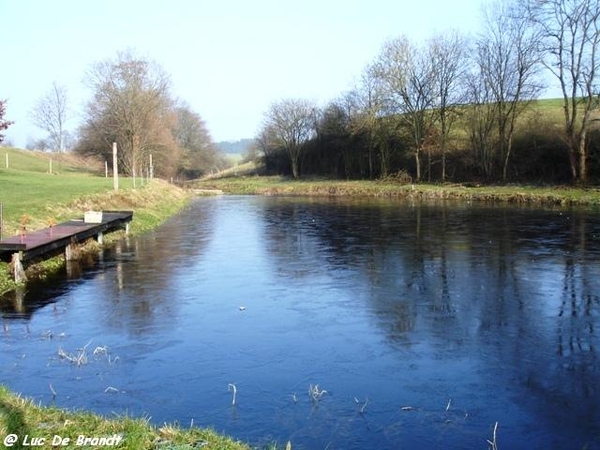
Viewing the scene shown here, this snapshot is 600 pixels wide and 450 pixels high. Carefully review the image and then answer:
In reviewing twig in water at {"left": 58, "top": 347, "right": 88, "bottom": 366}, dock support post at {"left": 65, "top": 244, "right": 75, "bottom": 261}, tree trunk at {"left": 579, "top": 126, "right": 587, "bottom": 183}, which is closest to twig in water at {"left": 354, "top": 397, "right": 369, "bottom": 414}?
twig in water at {"left": 58, "top": 347, "right": 88, "bottom": 366}

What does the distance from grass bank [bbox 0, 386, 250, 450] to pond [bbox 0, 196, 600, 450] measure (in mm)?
635

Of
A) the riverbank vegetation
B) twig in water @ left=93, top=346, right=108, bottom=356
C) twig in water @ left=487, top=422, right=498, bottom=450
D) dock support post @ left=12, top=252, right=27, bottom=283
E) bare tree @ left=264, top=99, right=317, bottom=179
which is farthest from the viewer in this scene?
bare tree @ left=264, top=99, right=317, bottom=179

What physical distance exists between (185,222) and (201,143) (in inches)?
2381

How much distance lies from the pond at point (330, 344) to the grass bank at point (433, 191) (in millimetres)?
17405

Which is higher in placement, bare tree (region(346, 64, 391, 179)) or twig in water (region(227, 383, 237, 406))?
bare tree (region(346, 64, 391, 179))

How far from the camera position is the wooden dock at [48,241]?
38.5ft

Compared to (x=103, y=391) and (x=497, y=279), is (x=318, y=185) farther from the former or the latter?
(x=103, y=391)

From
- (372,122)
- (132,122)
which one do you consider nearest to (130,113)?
(132,122)

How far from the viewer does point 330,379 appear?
701 cm

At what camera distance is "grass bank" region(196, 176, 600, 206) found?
32844 mm

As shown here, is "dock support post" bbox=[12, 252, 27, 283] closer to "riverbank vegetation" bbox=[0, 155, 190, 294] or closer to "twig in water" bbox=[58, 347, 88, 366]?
"riverbank vegetation" bbox=[0, 155, 190, 294]

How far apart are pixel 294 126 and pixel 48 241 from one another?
57121 mm

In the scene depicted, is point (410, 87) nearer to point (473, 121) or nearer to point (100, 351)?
point (473, 121)

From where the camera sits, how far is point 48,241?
1294cm
